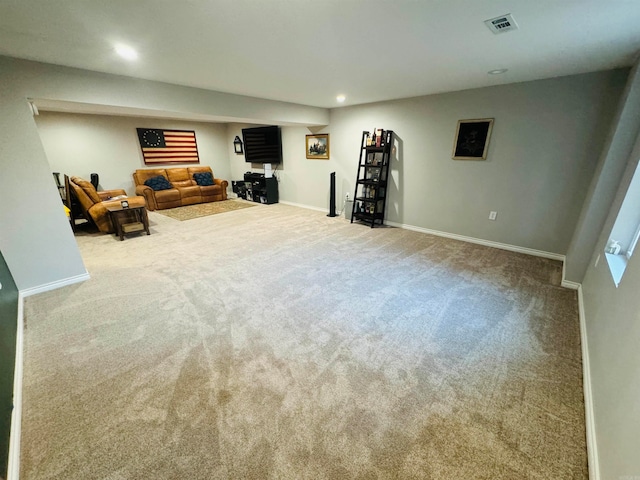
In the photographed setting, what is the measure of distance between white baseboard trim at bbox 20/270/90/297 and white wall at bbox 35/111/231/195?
406 cm

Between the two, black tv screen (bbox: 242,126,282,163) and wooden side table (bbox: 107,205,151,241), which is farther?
black tv screen (bbox: 242,126,282,163)

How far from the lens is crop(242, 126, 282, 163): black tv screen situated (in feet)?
20.3

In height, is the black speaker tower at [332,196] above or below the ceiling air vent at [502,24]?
below

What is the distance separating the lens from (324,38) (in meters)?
1.87

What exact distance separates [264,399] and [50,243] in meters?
2.88

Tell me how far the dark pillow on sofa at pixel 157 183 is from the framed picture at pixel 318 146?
363 cm

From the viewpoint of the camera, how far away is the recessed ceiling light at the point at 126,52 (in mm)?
2053

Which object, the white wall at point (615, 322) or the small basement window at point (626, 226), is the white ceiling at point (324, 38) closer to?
the white wall at point (615, 322)

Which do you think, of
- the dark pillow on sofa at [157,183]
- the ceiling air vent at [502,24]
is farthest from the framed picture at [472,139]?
the dark pillow on sofa at [157,183]

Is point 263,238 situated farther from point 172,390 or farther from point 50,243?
point 172,390

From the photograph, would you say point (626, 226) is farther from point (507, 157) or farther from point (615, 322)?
point (507, 157)

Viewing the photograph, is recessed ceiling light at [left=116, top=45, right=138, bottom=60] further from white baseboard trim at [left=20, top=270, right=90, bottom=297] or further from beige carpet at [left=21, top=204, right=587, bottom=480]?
white baseboard trim at [left=20, top=270, right=90, bottom=297]

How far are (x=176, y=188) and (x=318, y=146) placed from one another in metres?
3.74

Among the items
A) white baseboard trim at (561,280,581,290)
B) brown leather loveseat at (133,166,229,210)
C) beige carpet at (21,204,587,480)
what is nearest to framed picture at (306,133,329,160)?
brown leather loveseat at (133,166,229,210)
